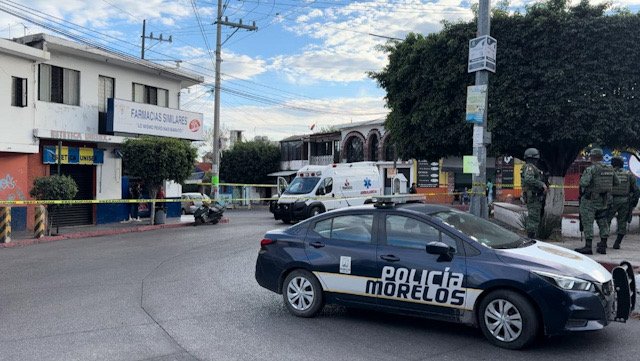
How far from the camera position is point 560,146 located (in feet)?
56.6

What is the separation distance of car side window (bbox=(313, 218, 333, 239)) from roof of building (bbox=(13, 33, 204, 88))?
15.6 metres

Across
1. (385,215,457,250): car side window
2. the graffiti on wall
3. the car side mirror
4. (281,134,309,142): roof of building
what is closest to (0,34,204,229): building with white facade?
the graffiti on wall

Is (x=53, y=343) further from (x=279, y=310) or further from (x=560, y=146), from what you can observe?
(x=560, y=146)

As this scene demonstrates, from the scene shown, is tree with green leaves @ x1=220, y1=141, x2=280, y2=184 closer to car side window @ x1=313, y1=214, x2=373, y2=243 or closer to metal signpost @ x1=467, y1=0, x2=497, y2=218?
metal signpost @ x1=467, y1=0, x2=497, y2=218

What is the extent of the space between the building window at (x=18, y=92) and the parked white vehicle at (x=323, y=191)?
31.0 ft

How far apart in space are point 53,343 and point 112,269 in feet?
15.7

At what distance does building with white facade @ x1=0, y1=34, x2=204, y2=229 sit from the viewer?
1762cm

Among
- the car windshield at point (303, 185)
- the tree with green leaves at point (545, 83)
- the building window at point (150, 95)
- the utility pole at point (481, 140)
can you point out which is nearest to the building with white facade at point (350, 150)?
the car windshield at point (303, 185)

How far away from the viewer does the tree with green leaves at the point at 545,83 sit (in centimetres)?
1488

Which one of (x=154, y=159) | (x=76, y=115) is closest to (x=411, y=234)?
(x=154, y=159)

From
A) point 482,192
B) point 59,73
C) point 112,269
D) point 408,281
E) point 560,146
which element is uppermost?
point 59,73

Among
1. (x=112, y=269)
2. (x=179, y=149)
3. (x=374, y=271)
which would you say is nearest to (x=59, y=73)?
(x=179, y=149)

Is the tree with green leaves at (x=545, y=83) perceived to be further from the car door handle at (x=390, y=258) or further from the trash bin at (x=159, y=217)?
the car door handle at (x=390, y=258)

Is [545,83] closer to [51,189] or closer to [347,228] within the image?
[347,228]
